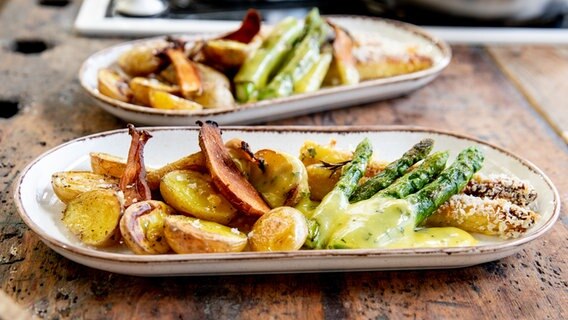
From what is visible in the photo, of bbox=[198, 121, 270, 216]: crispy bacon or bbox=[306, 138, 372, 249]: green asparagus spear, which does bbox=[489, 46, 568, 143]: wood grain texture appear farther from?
bbox=[198, 121, 270, 216]: crispy bacon

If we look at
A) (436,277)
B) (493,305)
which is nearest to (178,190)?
(436,277)

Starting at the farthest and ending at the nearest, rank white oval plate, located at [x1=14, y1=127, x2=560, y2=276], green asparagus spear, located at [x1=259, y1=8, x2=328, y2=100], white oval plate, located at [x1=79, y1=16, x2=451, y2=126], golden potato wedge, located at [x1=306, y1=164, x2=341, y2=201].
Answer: green asparagus spear, located at [x1=259, y1=8, x2=328, y2=100] → white oval plate, located at [x1=79, y1=16, x2=451, y2=126] → golden potato wedge, located at [x1=306, y1=164, x2=341, y2=201] → white oval plate, located at [x1=14, y1=127, x2=560, y2=276]

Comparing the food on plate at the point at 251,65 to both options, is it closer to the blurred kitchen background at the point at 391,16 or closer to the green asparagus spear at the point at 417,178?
the blurred kitchen background at the point at 391,16

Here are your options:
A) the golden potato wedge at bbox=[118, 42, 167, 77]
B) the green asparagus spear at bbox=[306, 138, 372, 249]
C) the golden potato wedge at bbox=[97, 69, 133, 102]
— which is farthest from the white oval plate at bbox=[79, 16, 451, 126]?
the green asparagus spear at bbox=[306, 138, 372, 249]

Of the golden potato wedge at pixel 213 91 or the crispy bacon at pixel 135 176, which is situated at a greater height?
the crispy bacon at pixel 135 176

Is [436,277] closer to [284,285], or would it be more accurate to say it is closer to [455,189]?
[455,189]

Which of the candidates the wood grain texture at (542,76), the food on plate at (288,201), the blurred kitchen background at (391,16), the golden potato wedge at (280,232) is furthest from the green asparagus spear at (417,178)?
the blurred kitchen background at (391,16)

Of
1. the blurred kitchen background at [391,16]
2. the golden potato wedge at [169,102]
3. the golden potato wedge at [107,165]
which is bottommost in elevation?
the blurred kitchen background at [391,16]
